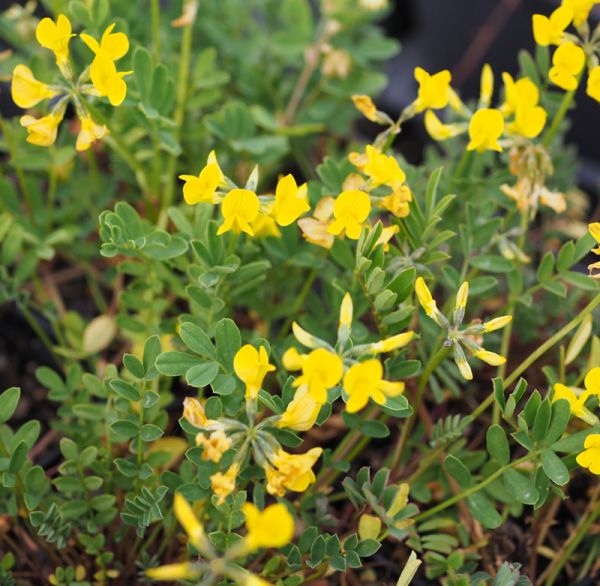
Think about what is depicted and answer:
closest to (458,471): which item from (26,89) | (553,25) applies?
(553,25)

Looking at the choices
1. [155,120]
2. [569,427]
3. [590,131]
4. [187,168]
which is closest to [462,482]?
[569,427]

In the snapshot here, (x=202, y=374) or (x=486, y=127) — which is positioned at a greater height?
(x=486, y=127)

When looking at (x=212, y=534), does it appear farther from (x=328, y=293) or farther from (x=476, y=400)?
(x=476, y=400)

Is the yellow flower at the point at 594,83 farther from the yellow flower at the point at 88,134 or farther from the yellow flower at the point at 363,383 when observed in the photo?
the yellow flower at the point at 88,134

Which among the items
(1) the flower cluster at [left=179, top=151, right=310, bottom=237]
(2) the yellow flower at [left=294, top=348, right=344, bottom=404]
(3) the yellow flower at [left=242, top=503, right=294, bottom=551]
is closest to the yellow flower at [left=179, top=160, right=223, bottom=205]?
(1) the flower cluster at [left=179, top=151, right=310, bottom=237]

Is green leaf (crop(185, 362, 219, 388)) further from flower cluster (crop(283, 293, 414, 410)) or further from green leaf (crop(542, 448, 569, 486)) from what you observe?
green leaf (crop(542, 448, 569, 486))

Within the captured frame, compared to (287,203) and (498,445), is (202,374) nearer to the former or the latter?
(287,203)

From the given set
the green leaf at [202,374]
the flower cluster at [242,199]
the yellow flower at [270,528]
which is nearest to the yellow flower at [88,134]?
the flower cluster at [242,199]
